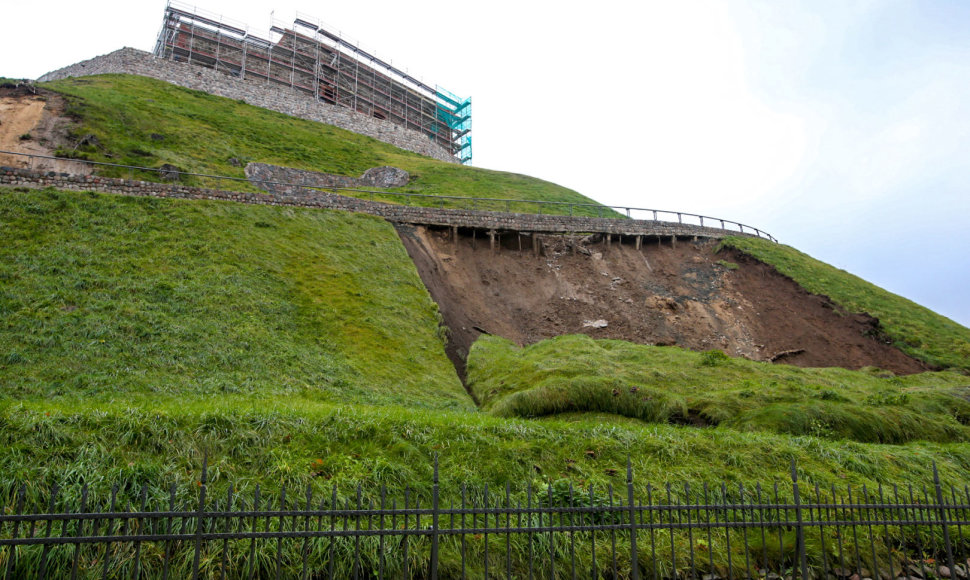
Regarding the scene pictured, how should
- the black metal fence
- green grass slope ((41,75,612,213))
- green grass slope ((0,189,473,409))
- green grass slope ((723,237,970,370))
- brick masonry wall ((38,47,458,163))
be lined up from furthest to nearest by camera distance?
brick masonry wall ((38,47,458,163)) < green grass slope ((41,75,612,213)) < green grass slope ((723,237,970,370)) < green grass slope ((0,189,473,409)) < the black metal fence

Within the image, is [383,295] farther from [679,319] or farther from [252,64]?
[252,64]

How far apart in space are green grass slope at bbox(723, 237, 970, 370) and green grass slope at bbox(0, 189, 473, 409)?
71.7ft

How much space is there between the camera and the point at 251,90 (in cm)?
5597

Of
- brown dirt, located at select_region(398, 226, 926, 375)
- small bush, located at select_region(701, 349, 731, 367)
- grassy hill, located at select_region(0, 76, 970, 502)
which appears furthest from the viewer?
brown dirt, located at select_region(398, 226, 926, 375)

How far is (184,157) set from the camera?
3350 cm

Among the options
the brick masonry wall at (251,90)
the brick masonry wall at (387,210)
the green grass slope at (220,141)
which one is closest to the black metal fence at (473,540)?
the brick masonry wall at (387,210)

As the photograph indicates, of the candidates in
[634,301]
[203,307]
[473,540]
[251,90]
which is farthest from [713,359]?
[251,90]

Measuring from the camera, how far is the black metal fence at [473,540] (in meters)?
4.90

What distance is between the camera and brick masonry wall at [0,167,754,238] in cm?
2186

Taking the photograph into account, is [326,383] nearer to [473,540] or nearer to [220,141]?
[473,540]

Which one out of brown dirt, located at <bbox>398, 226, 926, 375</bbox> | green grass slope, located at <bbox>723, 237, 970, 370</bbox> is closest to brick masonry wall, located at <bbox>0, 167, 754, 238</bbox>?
brown dirt, located at <bbox>398, 226, 926, 375</bbox>

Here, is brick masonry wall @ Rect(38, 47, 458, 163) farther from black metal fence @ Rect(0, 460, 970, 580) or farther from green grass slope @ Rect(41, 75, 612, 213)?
black metal fence @ Rect(0, 460, 970, 580)

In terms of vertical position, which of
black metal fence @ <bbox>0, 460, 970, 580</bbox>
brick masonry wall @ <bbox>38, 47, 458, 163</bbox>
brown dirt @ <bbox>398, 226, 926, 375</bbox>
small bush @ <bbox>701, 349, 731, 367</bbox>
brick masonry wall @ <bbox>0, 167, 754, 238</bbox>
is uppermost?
brick masonry wall @ <bbox>38, 47, 458, 163</bbox>

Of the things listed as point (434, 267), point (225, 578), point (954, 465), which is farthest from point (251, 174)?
point (954, 465)
